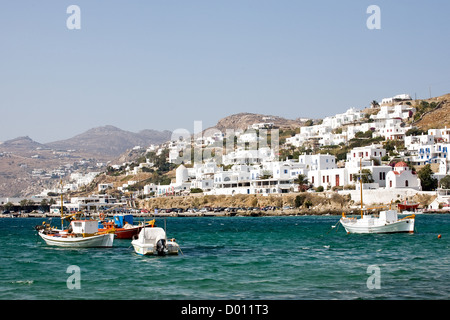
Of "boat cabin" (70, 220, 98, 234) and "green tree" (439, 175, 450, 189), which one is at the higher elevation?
"green tree" (439, 175, 450, 189)

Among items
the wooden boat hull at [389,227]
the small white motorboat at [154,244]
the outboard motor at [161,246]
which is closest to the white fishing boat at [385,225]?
the wooden boat hull at [389,227]

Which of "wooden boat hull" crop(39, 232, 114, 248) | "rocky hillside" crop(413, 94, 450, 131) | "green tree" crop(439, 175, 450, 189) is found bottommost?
"wooden boat hull" crop(39, 232, 114, 248)

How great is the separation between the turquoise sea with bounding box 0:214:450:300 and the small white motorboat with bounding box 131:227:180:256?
20.3 inches

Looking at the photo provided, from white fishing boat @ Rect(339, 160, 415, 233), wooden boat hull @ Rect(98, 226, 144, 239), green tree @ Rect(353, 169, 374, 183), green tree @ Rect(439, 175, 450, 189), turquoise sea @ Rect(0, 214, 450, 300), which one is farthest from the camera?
green tree @ Rect(353, 169, 374, 183)

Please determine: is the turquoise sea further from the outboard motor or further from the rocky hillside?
the rocky hillside

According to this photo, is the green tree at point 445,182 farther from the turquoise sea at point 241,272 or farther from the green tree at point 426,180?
the turquoise sea at point 241,272

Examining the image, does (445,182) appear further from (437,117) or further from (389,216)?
(437,117)

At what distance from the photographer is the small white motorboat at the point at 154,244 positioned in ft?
92.0

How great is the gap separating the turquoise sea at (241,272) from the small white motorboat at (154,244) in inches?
20.3

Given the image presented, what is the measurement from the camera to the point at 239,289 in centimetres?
1925

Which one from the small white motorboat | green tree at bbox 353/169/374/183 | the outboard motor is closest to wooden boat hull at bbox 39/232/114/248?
the small white motorboat

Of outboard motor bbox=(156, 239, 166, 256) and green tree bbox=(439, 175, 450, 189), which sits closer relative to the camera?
outboard motor bbox=(156, 239, 166, 256)

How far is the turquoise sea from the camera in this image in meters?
18.5

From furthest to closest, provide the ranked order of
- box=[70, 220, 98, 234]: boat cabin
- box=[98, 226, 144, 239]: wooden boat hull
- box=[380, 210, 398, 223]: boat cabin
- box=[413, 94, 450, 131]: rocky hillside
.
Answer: box=[413, 94, 450, 131]: rocky hillside → box=[380, 210, 398, 223]: boat cabin → box=[98, 226, 144, 239]: wooden boat hull → box=[70, 220, 98, 234]: boat cabin
